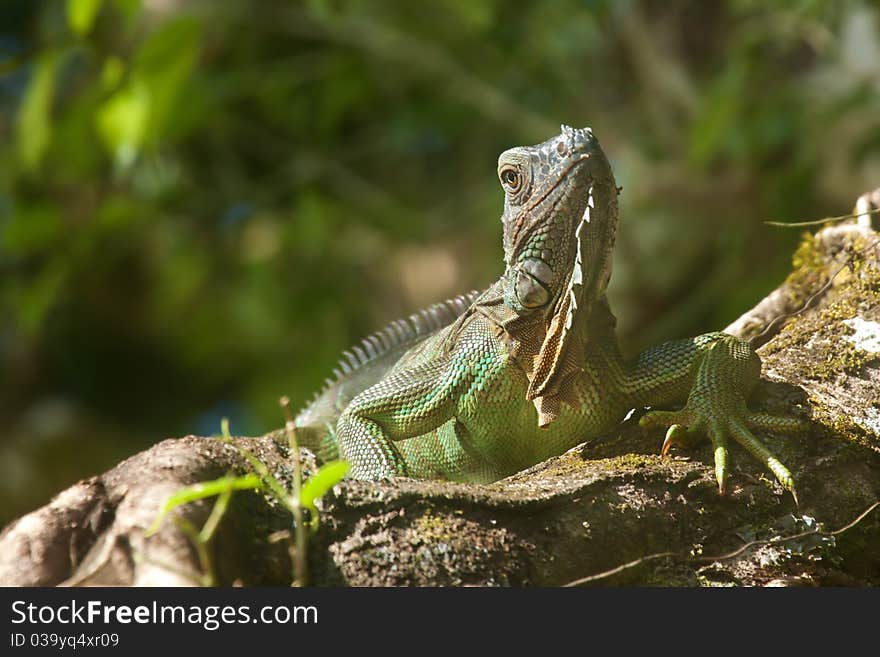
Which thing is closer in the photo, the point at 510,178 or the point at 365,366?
the point at 510,178

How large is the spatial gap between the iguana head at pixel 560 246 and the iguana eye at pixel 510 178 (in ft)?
0.04

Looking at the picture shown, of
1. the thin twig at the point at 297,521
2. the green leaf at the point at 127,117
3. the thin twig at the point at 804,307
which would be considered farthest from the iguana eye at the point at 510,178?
the green leaf at the point at 127,117

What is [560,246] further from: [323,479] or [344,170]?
[344,170]

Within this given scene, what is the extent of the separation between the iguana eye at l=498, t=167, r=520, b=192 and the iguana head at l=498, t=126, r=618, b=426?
1 cm

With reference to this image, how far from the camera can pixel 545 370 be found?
341 centimetres

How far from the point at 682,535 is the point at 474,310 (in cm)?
126

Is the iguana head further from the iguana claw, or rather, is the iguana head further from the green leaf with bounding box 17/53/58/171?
the green leaf with bounding box 17/53/58/171

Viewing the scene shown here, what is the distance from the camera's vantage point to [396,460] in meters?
3.62

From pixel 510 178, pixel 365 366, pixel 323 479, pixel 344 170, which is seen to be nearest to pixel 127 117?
pixel 365 366

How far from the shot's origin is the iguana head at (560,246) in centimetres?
338

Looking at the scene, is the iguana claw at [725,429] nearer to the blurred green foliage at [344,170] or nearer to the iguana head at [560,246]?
the iguana head at [560,246]

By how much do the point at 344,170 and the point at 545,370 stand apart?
5851 mm

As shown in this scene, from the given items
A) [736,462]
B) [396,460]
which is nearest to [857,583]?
[736,462]

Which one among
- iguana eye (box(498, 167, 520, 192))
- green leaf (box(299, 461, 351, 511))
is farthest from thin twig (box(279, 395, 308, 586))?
iguana eye (box(498, 167, 520, 192))
